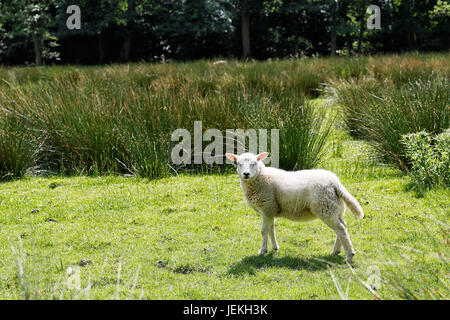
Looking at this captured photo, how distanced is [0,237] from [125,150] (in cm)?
221

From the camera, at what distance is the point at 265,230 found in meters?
3.59

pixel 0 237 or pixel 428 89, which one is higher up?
pixel 428 89

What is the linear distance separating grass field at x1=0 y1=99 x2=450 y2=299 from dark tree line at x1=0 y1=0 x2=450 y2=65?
16.7 meters

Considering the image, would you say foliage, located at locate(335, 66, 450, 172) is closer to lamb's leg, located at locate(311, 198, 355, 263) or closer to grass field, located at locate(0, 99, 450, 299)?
grass field, located at locate(0, 99, 450, 299)

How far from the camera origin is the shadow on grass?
3.36m

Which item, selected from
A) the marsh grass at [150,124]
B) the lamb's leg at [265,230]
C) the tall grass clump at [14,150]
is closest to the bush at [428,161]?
the marsh grass at [150,124]

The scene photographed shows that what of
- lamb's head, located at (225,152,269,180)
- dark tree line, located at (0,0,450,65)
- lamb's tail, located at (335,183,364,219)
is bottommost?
lamb's tail, located at (335,183,364,219)

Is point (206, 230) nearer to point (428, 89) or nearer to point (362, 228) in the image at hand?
point (362, 228)

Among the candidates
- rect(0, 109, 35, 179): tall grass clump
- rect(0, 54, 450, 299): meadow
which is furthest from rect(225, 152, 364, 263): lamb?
rect(0, 109, 35, 179): tall grass clump
